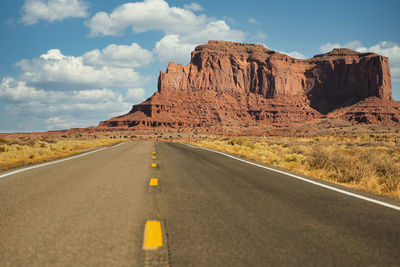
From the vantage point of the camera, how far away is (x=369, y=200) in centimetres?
592

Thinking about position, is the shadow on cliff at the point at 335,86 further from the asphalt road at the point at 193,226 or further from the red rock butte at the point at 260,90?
the asphalt road at the point at 193,226

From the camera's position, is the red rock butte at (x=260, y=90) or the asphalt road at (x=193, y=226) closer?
the asphalt road at (x=193, y=226)

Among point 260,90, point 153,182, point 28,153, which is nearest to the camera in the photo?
point 153,182

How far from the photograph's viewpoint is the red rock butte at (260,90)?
122375 millimetres

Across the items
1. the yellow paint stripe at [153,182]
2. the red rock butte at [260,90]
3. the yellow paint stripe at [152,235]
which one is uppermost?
the red rock butte at [260,90]

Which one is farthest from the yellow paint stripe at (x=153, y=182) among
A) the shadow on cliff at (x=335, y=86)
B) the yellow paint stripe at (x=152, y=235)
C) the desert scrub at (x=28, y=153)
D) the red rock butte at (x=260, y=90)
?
the shadow on cliff at (x=335, y=86)

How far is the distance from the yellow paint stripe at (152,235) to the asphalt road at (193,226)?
54mm

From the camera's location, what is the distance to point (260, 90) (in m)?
141

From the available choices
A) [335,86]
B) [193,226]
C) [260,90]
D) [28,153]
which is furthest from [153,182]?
[335,86]

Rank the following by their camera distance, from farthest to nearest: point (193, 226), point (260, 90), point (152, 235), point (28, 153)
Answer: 1. point (260, 90)
2. point (28, 153)
3. point (193, 226)
4. point (152, 235)

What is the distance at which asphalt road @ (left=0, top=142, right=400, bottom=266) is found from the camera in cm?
299

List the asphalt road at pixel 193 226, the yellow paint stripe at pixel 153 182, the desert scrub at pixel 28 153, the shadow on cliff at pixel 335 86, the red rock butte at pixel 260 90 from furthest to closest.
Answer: the shadow on cliff at pixel 335 86 → the red rock butte at pixel 260 90 → the desert scrub at pixel 28 153 → the yellow paint stripe at pixel 153 182 → the asphalt road at pixel 193 226

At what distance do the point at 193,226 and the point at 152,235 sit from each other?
0.60 metres

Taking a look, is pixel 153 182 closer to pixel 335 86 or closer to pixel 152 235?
pixel 152 235
